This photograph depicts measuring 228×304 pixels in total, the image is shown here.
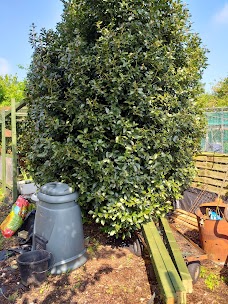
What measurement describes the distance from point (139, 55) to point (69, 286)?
2571 millimetres

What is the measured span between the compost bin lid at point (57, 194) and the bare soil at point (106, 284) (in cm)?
80

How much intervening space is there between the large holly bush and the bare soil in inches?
15.5

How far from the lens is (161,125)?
10.1 feet

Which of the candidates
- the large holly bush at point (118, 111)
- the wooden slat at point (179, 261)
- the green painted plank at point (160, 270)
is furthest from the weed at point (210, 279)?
the large holly bush at point (118, 111)

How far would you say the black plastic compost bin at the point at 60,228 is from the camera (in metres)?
2.78

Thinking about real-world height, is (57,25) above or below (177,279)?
above

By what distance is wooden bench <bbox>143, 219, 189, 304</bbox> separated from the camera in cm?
198

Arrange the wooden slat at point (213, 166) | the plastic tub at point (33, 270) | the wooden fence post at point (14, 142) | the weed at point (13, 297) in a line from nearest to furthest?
the weed at point (13, 297)
the plastic tub at point (33, 270)
the wooden slat at point (213, 166)
the wooden fence post at point (14, 142)

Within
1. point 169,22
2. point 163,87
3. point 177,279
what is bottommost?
point 177,279

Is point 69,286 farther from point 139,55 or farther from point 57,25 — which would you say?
point 57,25

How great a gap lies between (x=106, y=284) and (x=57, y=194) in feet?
3.47

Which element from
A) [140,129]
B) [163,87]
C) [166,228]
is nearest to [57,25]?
[163,87]

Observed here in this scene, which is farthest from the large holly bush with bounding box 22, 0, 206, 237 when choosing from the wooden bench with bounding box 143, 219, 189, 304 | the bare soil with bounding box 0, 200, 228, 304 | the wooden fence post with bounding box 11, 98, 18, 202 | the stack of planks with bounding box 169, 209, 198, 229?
the wooden fence post with bounding box 11, 98, 18, 202

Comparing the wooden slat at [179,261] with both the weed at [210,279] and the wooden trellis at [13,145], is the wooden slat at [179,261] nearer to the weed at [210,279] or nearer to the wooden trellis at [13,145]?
the weed at [210,279]
